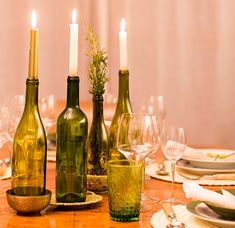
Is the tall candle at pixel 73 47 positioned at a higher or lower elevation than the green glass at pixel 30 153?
higher

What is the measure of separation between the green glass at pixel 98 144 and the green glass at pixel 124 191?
0.92 ft

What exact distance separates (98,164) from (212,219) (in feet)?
1.53

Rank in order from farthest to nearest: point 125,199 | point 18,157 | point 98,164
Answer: point 98,164 < point 18,157 < point 125,199

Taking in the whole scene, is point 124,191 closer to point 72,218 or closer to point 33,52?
point 72,218

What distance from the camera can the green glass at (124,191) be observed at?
1268 mm

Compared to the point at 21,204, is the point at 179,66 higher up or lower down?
higher up

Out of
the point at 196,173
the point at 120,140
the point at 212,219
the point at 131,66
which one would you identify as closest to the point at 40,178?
the point at 120,140

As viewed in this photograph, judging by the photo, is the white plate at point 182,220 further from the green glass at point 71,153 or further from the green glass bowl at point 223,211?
the green glass at point 71,153

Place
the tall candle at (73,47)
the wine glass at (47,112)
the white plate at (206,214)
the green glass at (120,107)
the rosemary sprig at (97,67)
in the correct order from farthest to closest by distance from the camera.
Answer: the wine glass at (47,112) → the green glass at (120,107) → the rosemary sprig at (97,67) → the tall candle at (73,47) → the white plate at (206,214)

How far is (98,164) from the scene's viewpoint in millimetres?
1562

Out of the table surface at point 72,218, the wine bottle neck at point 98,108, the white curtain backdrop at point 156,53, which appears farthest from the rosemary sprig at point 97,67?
the white curtain backdrop at point 156,53

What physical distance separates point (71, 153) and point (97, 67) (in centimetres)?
24

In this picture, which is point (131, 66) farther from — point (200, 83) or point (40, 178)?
point (40, 178)

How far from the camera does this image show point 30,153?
53.8 inches
